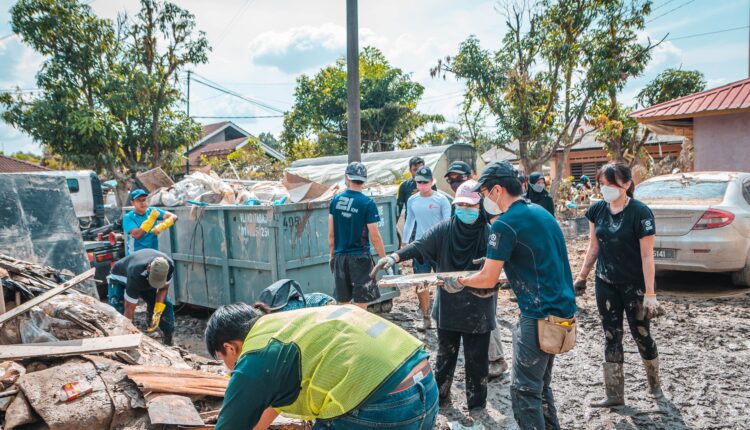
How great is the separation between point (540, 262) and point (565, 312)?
1.01 ft

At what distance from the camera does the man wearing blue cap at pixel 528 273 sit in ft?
9.37

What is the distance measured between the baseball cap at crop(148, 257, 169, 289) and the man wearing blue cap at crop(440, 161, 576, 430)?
3671mm

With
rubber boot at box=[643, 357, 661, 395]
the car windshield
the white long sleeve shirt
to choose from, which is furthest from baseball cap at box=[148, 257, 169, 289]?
the car windshield

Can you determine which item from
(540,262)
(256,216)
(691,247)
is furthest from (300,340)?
(691,247)

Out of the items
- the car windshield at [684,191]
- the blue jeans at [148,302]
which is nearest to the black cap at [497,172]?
the blue jeans at [148,302]

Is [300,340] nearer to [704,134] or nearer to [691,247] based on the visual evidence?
[691,247]

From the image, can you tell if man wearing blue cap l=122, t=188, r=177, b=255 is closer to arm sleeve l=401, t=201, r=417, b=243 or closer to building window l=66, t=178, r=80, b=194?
arm sleeve l=401, t=201, r=417, b=243

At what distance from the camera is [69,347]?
146 inches

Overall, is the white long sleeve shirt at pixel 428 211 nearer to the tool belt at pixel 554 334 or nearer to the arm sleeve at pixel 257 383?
the tool belt at pixel 554 334

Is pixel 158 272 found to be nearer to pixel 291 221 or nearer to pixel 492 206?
pixel 291 221

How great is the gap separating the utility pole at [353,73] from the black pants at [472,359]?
4858 millimetres

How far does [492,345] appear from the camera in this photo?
4.74m

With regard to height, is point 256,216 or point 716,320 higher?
point 256,216

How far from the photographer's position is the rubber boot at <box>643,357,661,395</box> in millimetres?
4023
